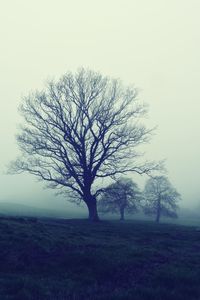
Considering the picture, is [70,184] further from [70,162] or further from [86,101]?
[86,101]

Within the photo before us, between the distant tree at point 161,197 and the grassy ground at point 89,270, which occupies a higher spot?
the distant tree at point 161,197

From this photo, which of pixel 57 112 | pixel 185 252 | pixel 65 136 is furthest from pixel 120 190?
pixel 185 252

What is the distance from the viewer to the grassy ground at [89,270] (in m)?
10.2

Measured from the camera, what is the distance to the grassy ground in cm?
1020

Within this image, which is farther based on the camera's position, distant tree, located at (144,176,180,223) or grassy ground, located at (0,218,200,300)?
distant tree, located at (144,176,180,223)

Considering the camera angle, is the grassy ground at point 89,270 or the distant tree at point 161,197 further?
the distant tree at point 161,197

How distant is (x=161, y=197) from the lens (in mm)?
85812

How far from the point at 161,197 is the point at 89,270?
75.0 meters

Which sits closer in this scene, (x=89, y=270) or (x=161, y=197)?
(x=89, y=270)

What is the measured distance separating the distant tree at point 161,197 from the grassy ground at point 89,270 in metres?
68.2

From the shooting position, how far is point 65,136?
37906mm

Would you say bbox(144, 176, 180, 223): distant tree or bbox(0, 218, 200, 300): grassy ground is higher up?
bbox(144, 176, 180, 223): distant tree

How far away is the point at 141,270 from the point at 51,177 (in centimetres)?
2725

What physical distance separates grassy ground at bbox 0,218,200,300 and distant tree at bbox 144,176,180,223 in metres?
68.2
